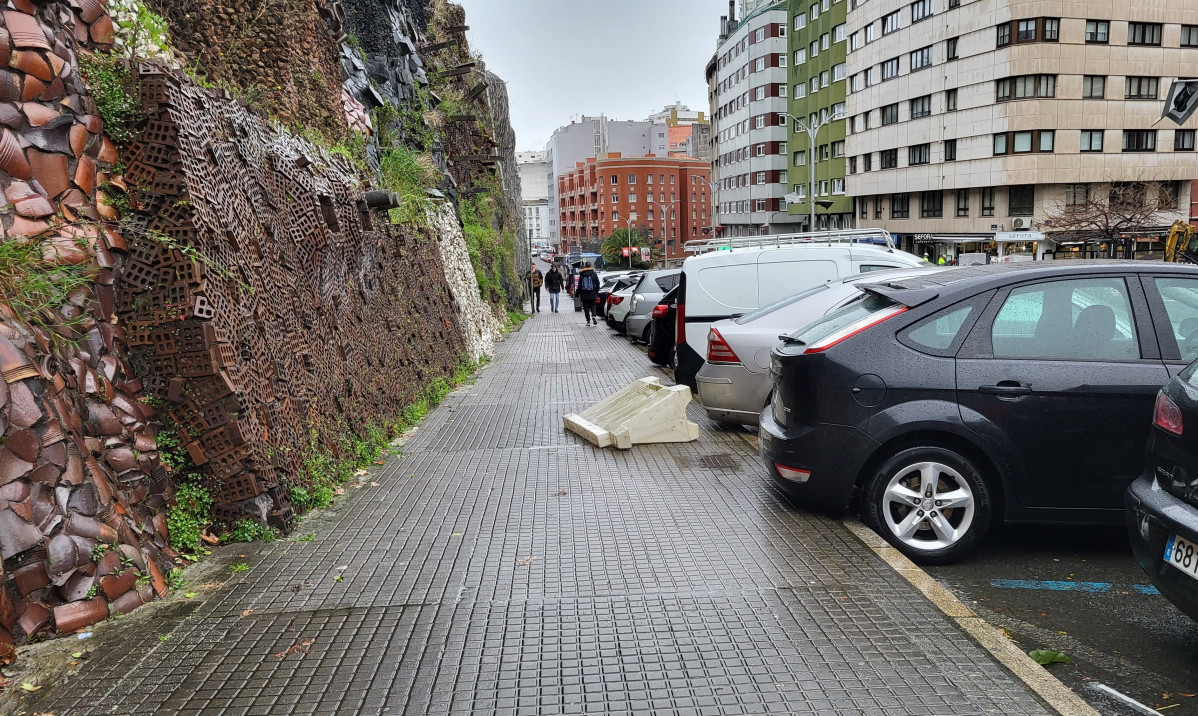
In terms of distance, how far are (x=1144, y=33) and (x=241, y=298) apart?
55.5m

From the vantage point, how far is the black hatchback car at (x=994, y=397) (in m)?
5.39

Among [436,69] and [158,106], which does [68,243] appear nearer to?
[158,106]

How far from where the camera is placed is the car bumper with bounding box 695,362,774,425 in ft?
29.8

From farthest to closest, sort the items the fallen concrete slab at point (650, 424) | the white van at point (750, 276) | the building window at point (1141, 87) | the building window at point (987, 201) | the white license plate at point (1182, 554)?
the building window at point (987, 201)
the building window at point (1141, 87)
the white van at point (750, 276)
the fallen concrete slab at point (650, 424)
the white license plate at point (1182, 554)

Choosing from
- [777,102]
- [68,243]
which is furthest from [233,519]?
[777,102]

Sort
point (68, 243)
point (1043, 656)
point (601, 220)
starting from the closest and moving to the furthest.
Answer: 1. point (1043, 656)
2. point (68, 243)
3. point (601, 220)

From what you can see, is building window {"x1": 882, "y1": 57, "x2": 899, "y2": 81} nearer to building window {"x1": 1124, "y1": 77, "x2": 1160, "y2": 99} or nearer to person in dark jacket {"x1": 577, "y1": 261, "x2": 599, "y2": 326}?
building window {"x1": 1124, "y1": 77, "x2": 1160, "y2": 99}

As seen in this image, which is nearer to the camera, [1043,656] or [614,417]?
[1043,656]

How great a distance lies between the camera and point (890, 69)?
58.9 m

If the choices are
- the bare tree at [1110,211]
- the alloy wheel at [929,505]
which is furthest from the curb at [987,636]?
the bare tree at [1110,211]

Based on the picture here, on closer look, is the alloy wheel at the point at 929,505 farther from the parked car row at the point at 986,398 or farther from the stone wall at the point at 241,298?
the stone wall at the point at 241,298

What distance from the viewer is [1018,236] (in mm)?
47281

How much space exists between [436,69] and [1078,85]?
36.8 metres

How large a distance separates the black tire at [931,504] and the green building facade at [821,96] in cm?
6104
